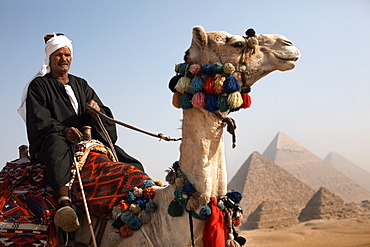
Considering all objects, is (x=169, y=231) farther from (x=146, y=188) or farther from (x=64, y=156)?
(x=64, y=156)

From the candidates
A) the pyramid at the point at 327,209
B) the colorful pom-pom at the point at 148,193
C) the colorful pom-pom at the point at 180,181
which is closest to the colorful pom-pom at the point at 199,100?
the colorful pom-pom at the point at 180,181

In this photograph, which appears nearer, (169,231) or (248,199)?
(169,231)

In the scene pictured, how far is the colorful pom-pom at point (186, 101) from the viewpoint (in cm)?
386

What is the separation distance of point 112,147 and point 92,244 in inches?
41.4

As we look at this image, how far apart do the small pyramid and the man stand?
69568 millimetres

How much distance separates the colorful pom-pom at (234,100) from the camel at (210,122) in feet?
0.64

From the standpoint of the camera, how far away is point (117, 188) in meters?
4.27

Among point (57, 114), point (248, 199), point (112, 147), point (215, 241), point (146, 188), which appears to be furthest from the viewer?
point (248, 199)

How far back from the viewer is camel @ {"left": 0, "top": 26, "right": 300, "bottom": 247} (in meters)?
3.81

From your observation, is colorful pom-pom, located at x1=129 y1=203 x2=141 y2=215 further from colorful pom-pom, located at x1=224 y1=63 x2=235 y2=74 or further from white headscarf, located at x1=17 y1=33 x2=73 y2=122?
white headscarf, located at x1=17 y1=33 x2=73 y2=122

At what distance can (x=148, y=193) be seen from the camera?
4.15 meters

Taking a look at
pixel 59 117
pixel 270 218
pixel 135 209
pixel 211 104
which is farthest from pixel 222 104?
pixel 270 218

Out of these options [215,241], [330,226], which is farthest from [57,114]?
[330,226]

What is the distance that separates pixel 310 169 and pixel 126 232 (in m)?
167
